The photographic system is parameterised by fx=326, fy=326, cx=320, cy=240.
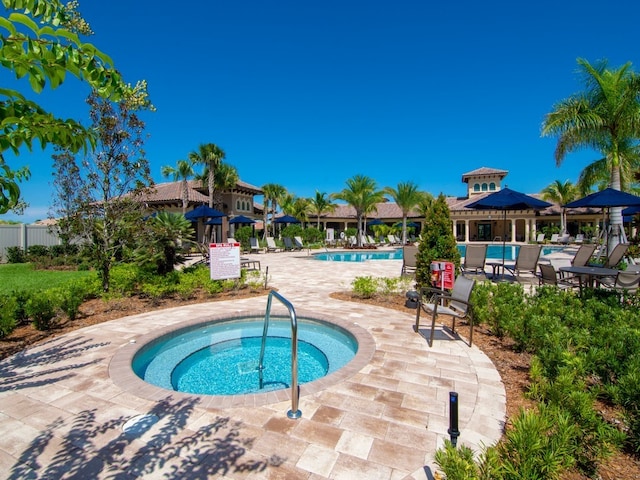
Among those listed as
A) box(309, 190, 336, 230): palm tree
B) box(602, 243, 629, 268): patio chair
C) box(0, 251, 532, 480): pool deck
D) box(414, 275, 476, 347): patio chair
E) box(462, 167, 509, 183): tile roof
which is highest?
box(462, 167, 509, 183): tile roof

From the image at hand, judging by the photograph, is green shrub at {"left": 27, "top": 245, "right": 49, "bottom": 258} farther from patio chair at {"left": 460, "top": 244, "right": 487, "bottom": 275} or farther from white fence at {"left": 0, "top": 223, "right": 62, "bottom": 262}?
patio chair at {"left": 460, "top": 244, "right": 487, "bottom": 275}

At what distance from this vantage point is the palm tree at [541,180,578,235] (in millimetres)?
34625

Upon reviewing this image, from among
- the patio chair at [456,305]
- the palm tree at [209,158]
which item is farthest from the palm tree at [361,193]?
the patio chair at [456,305]

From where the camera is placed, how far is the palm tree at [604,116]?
477 inches

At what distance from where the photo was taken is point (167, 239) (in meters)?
8.98

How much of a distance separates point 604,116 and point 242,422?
16536 mm

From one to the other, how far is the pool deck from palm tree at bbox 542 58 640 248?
12580 millimetres

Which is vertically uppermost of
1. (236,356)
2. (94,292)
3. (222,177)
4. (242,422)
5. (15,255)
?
(222,177)

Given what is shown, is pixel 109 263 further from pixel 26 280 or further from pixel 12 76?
pixel 12 76

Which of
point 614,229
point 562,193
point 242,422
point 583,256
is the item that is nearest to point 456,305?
point 242,422

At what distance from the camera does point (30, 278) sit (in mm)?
12141

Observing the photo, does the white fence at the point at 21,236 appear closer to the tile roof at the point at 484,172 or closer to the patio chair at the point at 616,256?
the patio chair at the point at 616,256

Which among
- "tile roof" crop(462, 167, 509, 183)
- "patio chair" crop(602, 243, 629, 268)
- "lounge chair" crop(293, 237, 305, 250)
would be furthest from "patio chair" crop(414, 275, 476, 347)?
"tile roof" crop(462, 167, 509, 183)

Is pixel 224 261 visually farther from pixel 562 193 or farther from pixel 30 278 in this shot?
pixel 562 193
